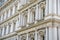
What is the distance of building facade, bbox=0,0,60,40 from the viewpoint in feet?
64.3

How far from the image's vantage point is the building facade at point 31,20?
19.6 metres

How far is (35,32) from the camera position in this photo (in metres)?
22.4

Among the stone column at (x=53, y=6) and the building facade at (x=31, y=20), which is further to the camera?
the stone column at (x=53, y=6)

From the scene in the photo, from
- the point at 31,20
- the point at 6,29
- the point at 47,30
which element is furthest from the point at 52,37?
the point at 6,29

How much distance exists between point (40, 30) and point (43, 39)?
4.41 feet

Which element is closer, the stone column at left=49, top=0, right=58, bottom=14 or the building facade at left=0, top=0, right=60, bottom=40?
the building facade at left=0, top=0, right=60, bottom=40

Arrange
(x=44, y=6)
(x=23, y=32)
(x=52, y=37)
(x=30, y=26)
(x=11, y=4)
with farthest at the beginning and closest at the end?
1. (x=11, y=4)
2. (x=23, y=32)
3. (x=30, y=26)
4. (x=44, y=6)
5. (x=52, y=37)

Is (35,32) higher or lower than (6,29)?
lower

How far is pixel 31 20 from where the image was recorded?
24.8 m

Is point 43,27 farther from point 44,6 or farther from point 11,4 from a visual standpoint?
point 11,4

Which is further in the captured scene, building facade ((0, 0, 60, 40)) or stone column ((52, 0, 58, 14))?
stone column ((52, 0, 58, 14))

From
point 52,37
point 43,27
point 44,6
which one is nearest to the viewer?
point 52,37

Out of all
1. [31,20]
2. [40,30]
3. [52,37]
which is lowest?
[52,37]

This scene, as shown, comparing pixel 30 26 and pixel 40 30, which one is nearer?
pixel 40 30
